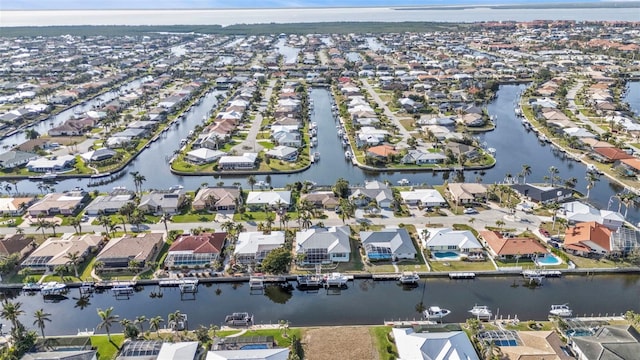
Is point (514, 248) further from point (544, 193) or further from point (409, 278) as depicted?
point (544, 193)

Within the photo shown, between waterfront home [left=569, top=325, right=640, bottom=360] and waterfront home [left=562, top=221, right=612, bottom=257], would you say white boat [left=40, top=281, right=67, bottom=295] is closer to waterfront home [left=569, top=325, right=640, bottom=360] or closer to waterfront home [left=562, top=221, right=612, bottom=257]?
waterfront home [left=569, top=325, right=640, bottom=360]

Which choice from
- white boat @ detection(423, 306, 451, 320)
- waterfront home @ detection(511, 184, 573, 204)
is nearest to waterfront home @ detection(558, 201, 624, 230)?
waterfront home @ detection(511, 184, 573, 204)

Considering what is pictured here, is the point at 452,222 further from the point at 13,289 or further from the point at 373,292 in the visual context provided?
the point at 13,289

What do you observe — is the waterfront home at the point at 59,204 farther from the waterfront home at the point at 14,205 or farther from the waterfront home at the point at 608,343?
the waterfront home at the point at 608,343

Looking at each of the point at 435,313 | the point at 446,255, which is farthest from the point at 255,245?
the point at 446,255

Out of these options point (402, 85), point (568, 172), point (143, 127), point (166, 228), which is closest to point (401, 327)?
point (166, 228)
